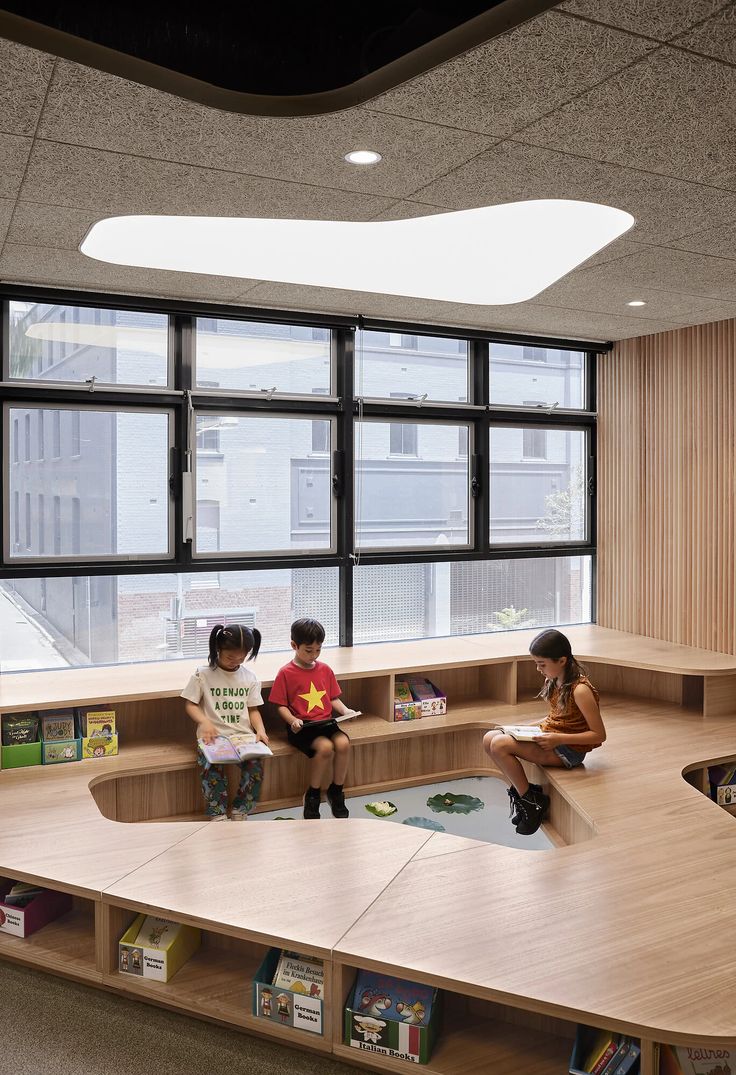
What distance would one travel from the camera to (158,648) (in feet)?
14.7

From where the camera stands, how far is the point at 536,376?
5.44 m

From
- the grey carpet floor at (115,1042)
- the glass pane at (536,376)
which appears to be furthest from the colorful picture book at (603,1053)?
the glass pane at (536,376)

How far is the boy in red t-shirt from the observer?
380cm

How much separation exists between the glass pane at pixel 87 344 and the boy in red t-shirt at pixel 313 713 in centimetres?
163

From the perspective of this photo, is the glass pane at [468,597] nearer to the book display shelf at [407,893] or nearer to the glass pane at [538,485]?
the glass pane at [538,485]

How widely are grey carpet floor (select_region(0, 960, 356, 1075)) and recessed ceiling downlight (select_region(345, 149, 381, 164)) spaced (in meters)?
2.50

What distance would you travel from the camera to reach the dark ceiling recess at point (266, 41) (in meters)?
1.77

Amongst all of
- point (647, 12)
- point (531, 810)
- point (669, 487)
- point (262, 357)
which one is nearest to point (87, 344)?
point (262, 357)

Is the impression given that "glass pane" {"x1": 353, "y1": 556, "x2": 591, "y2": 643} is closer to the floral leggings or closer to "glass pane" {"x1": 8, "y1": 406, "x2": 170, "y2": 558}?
"glass pane" {"x1": 8, "y1": 406, "x2": 170, "y2": 558}

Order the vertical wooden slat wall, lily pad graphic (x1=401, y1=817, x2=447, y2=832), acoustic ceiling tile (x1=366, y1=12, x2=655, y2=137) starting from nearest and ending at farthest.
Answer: acoustic ceiling tile (x1=366, y1=12, x2=655, y2=137) < lily pad graphic (x1=401, y1=817, x2=447, y2=832) < the vertical wooden slat wall

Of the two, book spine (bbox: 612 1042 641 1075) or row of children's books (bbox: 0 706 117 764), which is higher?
row of children's books (bbox: 0 706 117 764)

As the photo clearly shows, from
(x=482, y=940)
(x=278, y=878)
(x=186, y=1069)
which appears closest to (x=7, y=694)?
(x=278, y=878)

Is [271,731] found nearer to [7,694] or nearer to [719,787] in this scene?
[7,694]

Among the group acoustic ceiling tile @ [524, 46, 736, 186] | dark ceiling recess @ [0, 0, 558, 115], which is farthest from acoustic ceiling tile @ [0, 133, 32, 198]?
acoustic ceiling tile @ [524, 46, 736, 186]
